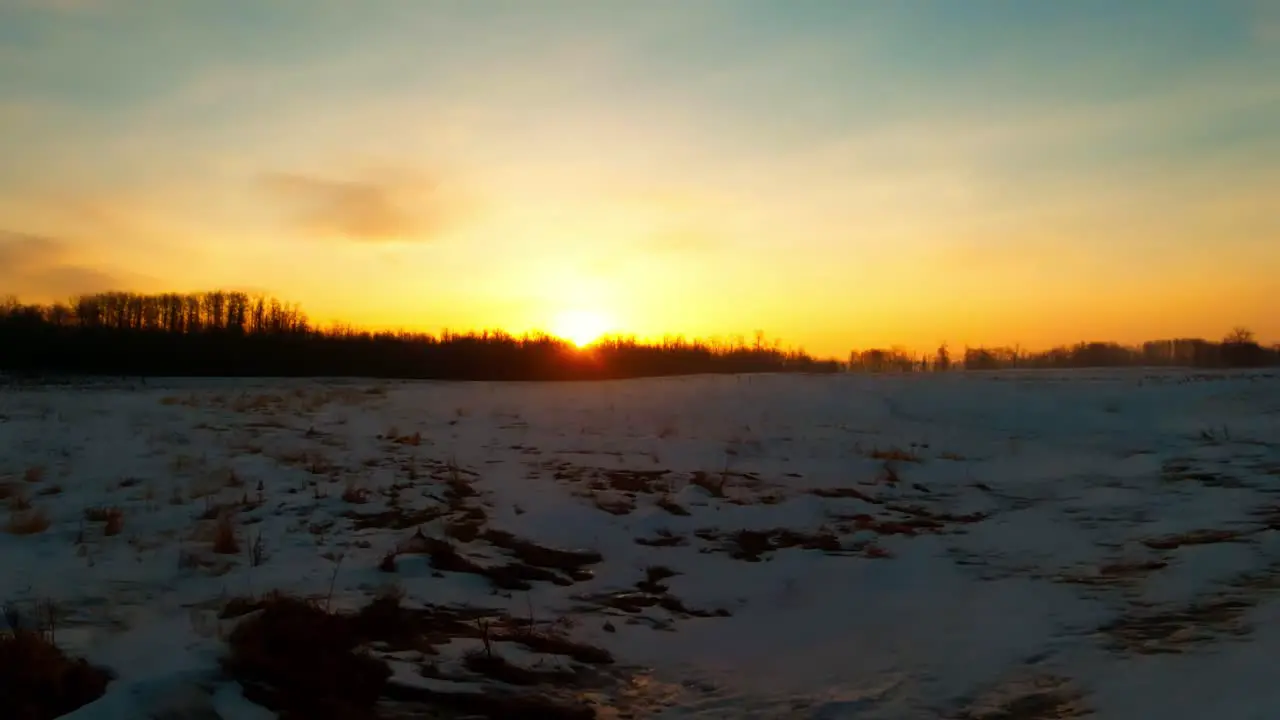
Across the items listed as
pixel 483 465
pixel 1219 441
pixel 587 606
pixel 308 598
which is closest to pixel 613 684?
pixel 587 606

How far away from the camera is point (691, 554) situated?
10.7 meters

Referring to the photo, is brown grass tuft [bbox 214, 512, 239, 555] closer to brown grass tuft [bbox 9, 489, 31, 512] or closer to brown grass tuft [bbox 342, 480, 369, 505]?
brown grass tuft [bbox 342, 480, 369, 505]

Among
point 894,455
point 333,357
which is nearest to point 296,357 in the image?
point 333,357

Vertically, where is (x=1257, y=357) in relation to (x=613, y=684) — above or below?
above

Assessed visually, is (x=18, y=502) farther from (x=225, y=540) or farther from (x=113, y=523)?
(x=225, y=540)

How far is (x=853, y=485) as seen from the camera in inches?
610

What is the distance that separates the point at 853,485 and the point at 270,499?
9.57 m

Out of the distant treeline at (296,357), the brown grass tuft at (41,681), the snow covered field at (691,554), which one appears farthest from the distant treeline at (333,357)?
the brown grass tuft at (41,681)

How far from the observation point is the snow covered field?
20.6 feet

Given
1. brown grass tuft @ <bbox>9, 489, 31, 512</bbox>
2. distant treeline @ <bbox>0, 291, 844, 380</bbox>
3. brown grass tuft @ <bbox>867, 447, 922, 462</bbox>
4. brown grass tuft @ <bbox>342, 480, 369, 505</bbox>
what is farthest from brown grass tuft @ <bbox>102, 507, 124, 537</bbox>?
distant treeline @ <bbox>0, 291, 844, 380</bbox>

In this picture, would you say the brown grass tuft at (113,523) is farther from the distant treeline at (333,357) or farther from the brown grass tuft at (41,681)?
the distant treeline at (333,357)

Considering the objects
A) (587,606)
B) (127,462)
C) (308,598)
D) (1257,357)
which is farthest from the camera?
(1257,357)

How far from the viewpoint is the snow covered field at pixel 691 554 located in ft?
20.6

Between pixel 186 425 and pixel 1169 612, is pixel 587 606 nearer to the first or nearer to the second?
pixel 1169 612
